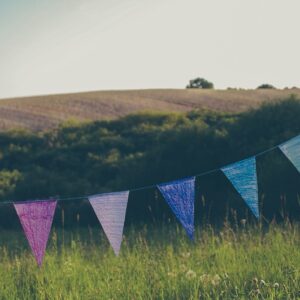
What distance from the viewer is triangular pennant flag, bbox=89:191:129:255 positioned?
7055mm

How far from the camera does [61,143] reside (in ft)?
84.7

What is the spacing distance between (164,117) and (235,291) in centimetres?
2316

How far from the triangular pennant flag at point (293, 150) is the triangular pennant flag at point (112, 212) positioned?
1.54m

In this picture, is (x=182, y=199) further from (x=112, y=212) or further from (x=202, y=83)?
(x=202, y=83)

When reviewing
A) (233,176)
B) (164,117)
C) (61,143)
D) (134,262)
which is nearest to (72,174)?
(61,143)

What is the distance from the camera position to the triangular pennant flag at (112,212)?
23.1 ft

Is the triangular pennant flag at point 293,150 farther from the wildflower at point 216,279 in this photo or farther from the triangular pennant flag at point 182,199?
the wildflower at point 216,279

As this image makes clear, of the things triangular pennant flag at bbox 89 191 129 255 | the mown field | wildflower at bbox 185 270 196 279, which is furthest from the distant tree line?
triangular pennant flag at bbox 89 191 129 255

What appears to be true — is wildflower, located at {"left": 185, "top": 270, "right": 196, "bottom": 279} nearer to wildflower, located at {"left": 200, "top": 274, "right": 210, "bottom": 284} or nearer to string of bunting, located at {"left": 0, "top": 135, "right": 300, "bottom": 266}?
wildflower, located at {"left": 200, "top": 274, "right": 210, "bottom": 284}

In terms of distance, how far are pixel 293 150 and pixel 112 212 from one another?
178 centimetres

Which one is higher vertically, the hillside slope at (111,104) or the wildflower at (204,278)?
the hillside slope at (111,104)

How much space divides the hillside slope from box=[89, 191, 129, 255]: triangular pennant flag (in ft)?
80.8

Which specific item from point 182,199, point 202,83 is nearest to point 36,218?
point 182,199

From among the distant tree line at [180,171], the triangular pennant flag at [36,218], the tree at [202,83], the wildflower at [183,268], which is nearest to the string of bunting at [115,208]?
the triangular pennant flag at [36,218]
